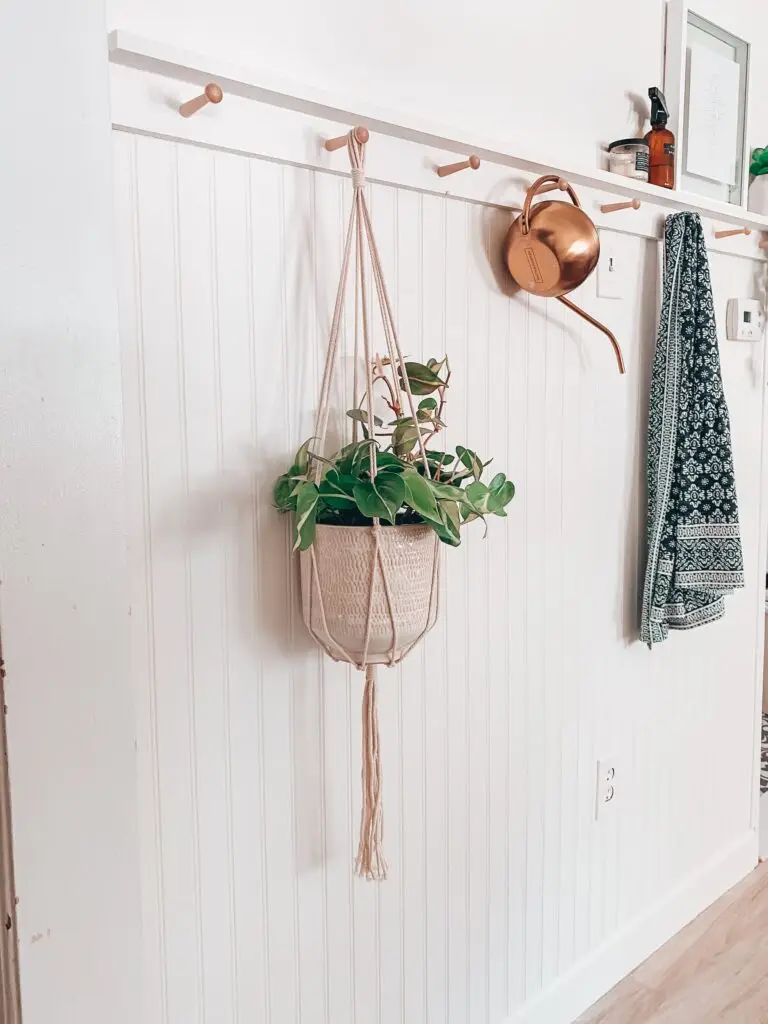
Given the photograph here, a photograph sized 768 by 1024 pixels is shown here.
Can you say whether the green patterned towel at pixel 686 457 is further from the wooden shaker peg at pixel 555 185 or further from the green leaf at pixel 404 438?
the green leaf at pixel 404 438

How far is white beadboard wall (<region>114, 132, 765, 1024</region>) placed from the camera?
1122mm

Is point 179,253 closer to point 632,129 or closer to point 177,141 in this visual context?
point 177,141

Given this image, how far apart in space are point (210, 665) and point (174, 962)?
1.29ft

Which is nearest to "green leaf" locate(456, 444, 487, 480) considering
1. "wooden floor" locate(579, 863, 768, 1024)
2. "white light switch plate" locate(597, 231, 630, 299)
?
"white light switch plate" locate(597, 231, 630, 299)

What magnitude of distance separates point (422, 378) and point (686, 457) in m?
0.79

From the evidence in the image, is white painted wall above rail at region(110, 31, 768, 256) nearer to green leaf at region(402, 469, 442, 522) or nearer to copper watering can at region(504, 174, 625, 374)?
copper watering can at region(504, 174, 625, 374)

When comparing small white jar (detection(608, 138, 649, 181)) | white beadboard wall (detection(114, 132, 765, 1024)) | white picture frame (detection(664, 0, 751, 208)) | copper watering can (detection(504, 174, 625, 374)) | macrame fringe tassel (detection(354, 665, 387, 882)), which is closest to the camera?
white beadboard wall (detection(114, 132, 765, 1024))

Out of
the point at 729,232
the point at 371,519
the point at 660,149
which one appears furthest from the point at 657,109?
the point at 371,519

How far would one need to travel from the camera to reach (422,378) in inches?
47.4

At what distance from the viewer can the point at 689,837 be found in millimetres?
2121

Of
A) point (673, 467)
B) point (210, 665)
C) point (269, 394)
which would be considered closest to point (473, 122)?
point (269, 394)

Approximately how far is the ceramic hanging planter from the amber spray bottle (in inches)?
32.0

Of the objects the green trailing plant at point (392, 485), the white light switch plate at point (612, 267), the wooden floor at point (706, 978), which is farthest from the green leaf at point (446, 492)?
the wooden floor at point (706, 978)

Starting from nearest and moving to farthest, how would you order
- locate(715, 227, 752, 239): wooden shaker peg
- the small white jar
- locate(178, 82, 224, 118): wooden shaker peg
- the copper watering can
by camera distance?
locate(178, 82, 224, 118): wooden shaker peg < the copper watering can < the small white jar < locate(715, 227, 752, 239): wooden shaker peg
